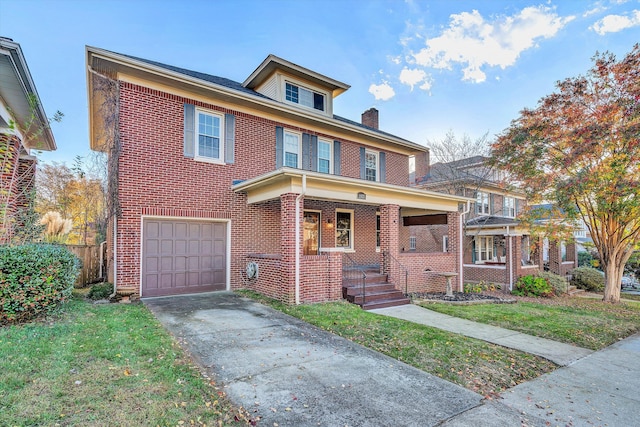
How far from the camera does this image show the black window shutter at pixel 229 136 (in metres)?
9.94

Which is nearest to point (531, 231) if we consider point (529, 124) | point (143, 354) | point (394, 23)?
point (529, 124)

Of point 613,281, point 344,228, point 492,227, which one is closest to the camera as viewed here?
point 613,281

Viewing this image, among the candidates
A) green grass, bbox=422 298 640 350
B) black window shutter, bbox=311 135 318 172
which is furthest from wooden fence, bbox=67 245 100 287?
green grass, bbox=422 298 640 350

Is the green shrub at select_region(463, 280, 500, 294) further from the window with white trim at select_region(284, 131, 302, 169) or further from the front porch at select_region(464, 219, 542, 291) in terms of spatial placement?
the window with white trim at select_region(284, 131, 302, 169)

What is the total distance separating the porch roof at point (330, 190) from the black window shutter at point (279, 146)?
1749 millimetres

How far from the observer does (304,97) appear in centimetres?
1252

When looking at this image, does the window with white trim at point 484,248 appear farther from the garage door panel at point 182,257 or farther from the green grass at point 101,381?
the green grass at point 101,381

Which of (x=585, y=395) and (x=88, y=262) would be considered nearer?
(x=585, y=395)

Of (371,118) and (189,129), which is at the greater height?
(371,118)

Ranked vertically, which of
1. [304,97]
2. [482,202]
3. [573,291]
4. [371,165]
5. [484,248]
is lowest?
[573,291]

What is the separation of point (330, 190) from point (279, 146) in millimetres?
3216

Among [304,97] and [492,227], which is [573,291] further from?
[304,97]

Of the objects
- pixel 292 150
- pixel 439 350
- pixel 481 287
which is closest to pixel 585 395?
pixel 439 350

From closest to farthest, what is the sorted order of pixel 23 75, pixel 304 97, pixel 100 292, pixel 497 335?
pixel 23 75 → pixel 497 335 → pixel 100 292 → pixel 304 97
